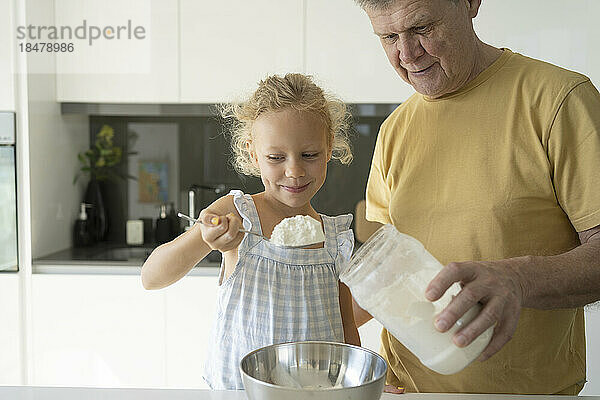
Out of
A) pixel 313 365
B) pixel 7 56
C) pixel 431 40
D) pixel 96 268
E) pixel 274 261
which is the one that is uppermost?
pixel 7 56

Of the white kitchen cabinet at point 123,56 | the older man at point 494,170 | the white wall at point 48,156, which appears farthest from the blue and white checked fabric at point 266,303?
the white wall at point 48,156

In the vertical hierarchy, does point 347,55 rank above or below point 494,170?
above

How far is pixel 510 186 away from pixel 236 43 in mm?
1750

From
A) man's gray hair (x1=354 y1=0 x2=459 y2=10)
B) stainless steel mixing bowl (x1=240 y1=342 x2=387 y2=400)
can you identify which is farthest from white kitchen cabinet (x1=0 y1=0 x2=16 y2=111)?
stainless steel mixing bowl (x1=240 y1=342 x2=387 y2=400)

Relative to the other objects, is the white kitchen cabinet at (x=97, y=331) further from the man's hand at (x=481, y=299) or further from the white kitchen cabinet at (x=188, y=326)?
the man's hand at (x=481, y=299)

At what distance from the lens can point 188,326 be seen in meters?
2.65

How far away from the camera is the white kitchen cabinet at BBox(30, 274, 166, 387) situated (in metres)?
2.66

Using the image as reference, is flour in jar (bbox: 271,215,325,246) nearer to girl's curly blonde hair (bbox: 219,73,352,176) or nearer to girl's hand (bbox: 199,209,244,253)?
girl's hand (bbox: 199,209,244,253)

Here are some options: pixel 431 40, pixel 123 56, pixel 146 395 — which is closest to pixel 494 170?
pixel 431 40

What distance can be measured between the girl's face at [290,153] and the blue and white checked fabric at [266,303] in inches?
3.4

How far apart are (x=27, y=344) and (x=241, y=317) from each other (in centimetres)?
175

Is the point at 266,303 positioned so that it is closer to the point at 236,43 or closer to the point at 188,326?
the point at 188,326

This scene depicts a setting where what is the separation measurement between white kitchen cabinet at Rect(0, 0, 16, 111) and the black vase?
60 centimetres

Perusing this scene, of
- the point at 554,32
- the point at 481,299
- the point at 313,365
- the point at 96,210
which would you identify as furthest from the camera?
the point at 96,210
